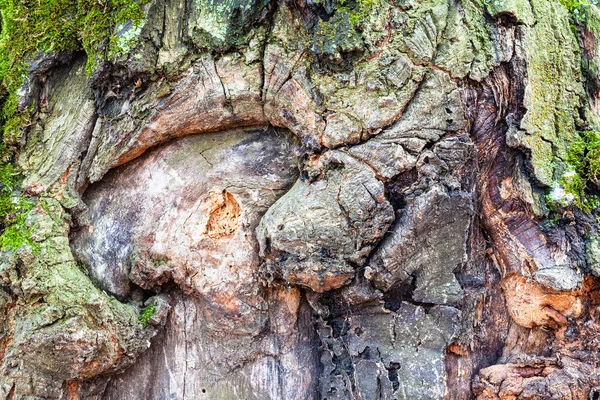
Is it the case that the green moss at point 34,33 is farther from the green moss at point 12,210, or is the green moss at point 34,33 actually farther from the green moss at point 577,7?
the green moss at point 577,7

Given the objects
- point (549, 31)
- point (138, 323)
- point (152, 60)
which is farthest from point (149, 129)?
point (549, 31)

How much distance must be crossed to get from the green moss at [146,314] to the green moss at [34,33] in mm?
1150

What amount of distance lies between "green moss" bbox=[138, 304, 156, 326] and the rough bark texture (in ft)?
0.14

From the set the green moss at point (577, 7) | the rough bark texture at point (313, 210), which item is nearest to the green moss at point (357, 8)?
the rough bark texture at point (313, 210)

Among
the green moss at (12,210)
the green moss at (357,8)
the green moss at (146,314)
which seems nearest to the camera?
the green moss at (357,8)

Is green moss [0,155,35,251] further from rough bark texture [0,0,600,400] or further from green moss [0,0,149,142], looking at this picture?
green moss [0,0,149,142]

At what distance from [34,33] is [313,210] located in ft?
5.88

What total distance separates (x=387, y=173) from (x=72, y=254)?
5.49 ft

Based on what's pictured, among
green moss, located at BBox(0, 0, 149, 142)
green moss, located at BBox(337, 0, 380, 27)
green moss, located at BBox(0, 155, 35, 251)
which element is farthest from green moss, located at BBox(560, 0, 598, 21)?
green moss, located at BBox(0, 155, 35, 251)

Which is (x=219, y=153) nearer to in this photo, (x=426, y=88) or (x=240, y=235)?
(x=240, y=235)

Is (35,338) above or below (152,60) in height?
below

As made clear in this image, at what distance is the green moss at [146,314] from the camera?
2.91 meters

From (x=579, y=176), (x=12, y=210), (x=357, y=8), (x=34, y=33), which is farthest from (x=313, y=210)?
(x=34, y=33)

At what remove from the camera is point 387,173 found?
2.68 m
